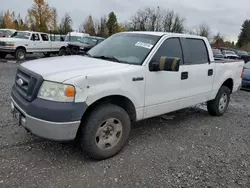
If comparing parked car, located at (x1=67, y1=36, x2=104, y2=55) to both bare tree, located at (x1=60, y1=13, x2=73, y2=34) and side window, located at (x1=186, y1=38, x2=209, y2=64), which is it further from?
bare tree, located at (x1=60, y1=13, x2=73, y2=34)

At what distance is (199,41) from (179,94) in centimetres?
140

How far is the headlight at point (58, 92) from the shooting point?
2611 millimetres

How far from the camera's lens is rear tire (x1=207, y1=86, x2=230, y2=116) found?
523 centimetres

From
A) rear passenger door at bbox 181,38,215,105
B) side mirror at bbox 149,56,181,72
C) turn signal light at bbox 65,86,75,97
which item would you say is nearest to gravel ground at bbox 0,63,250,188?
rear passenger door at bbox 181,38,215,105

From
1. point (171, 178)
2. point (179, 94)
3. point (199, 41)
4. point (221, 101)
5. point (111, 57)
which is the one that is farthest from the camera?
point (221, 101)

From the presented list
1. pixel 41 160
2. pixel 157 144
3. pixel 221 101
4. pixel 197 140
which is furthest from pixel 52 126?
pixel 221 101

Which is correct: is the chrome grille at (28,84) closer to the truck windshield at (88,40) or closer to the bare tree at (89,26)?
the truck windshield at (88,40)

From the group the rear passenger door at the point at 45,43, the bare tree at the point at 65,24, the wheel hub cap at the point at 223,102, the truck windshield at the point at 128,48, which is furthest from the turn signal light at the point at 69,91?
the bare tree at the point at 65,24

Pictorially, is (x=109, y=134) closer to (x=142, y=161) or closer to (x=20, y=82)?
(x=142, y=161)

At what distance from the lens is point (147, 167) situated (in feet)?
10.2

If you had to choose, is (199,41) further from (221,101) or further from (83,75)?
(83,75)

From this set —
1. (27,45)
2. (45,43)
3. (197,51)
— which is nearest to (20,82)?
(197,51)

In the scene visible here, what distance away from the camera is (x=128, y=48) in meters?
3.79

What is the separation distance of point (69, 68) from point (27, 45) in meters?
12.7
